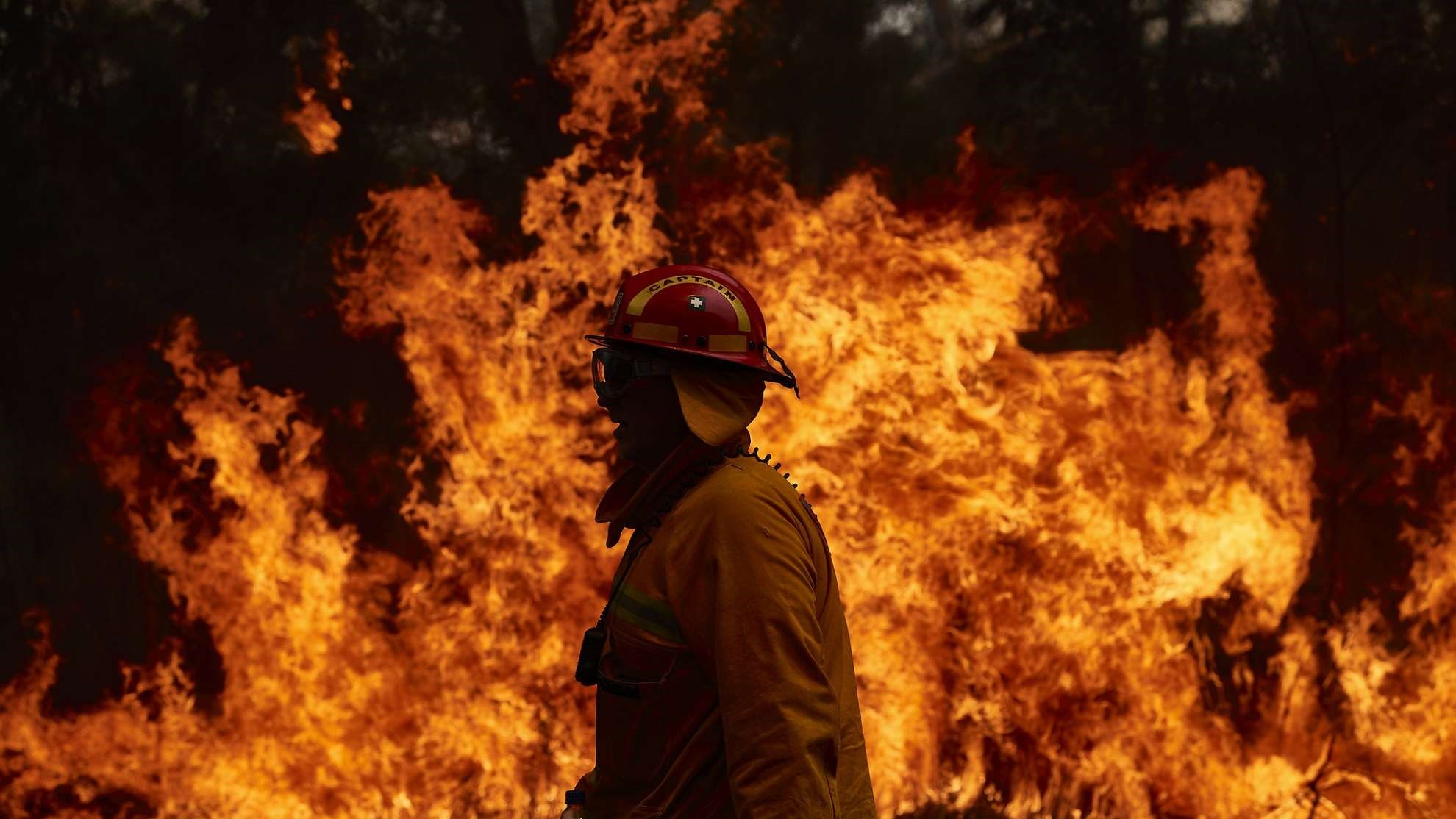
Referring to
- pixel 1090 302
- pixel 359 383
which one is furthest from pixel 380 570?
pixel 1090 302

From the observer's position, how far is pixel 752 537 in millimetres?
2092

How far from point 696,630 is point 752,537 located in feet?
0.57

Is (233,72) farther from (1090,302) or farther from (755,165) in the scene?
(1090,302)

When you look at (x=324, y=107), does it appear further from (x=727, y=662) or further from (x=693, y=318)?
(x=727, y=662)

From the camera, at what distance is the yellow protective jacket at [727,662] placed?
1.98 meters

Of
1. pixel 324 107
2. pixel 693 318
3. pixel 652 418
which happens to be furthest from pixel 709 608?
pixel 324 107

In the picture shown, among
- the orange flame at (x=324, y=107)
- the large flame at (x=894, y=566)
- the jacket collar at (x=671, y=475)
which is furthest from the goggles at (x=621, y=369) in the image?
the orange flame at (x=324, y=107)

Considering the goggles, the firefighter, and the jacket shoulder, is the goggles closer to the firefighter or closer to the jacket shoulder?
the firefighter

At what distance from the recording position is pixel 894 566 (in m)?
6.95

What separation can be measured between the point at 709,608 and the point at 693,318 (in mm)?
581

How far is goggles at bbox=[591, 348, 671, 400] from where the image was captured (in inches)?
95.0

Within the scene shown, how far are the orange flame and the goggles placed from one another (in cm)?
575

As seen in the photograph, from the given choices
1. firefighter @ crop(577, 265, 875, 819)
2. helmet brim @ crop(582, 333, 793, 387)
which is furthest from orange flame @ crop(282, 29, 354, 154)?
helmet brim @ crop(582, 333, 793, 387)

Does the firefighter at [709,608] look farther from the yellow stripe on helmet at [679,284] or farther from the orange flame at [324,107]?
the orange flame at [324,107]
